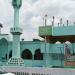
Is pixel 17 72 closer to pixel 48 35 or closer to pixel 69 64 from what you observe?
pixel 69 64

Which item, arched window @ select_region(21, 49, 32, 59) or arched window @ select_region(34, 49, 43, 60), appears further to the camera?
arched window @ select_region(21, 49, 32, 59)

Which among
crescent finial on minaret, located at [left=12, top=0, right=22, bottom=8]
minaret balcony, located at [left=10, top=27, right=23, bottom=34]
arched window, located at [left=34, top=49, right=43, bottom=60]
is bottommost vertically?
arched window, located at [left=34, top=49, right=43, bottom=60]

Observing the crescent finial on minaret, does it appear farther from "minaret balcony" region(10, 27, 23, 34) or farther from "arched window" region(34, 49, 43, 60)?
"arched window" region(34, 49, 43, 60)

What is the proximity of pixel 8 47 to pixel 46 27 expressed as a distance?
11324 millimetres

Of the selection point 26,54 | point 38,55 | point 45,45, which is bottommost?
point 38,55

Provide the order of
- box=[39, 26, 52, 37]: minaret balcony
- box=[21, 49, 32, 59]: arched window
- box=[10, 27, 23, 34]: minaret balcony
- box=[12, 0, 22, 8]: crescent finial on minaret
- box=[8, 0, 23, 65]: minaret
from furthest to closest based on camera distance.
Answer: box=[21, 49, 32, 59]: arched window, box=[39, 26, 52, 37]: minaret balcony, box=[12, 0, 22, 8]: crescent finial on minaret, box=[8, 0, 23, 65]: minaret, box=[10, 27, 23, 34]: minaret balcony

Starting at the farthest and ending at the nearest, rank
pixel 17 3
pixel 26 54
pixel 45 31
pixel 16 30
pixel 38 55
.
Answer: pixel 26 54
pixel 38 55
pixel 45 31
pixel 17 3
pixel 16 30

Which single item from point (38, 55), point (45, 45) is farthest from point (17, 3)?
point (38, 55)

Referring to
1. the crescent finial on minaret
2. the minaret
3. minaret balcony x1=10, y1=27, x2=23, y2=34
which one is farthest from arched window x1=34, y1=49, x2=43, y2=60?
the crescent finial on minaret

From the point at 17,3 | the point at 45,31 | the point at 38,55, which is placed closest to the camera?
the point at 17,3

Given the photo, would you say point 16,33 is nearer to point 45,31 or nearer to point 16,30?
point 16,30

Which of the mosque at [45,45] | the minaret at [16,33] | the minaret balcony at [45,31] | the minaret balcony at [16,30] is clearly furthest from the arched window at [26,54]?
the minaret balcony at [16,30]

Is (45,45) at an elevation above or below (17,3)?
below

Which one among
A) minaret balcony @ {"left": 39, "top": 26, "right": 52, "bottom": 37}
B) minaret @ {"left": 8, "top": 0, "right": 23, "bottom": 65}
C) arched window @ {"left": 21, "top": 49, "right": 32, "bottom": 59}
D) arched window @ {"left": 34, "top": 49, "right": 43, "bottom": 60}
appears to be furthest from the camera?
arched window @ {"left": 21, "top": 49, "right": 32, "bottom": 59}
